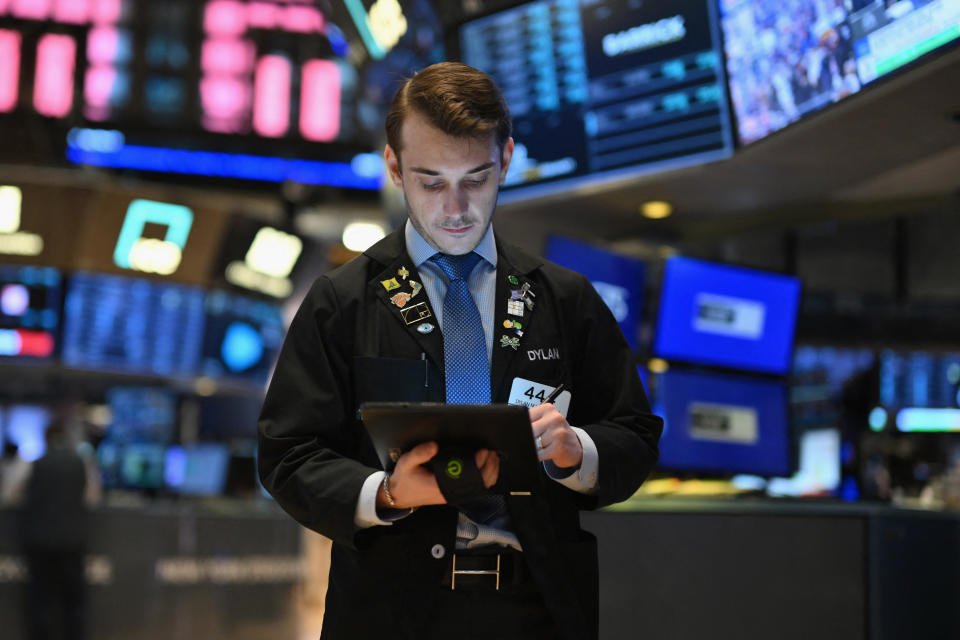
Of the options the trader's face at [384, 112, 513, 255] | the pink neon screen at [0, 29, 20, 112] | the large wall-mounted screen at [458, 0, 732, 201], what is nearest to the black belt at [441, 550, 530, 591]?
the trader's face at [384, 112, 513, 255]

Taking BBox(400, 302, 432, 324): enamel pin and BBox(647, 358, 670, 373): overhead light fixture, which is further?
BBox(647, 358, 670, 373): overhead light fixture

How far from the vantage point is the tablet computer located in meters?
1.62

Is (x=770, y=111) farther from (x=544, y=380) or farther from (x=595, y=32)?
(x=544, y=380)

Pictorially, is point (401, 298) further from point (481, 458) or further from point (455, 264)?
point (481, 458)

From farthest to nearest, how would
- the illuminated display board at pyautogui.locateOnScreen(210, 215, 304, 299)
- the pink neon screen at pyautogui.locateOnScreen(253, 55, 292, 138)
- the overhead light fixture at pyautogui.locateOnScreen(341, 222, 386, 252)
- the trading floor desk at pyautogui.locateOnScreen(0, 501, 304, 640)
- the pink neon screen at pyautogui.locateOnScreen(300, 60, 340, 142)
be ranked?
the overhead light fixture at pyautogui.locateOnScreen(341, 222, 386, 252) → the pink neon screen at pyautogui.locateOnScreen(300, 60, 340, 142) → the pink neon screen at pyautogui.locateOnScreen(253, 55, 292, 138) → the illuminated display board at pyautogui.locateOnScreen(210, 215, 304, 299) → the trading floor desk at pyautogui.locateOnScreen(0, 501, 304, 640)

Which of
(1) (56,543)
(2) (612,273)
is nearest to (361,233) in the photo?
(1) (56,543)

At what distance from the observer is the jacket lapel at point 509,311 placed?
1953 mm

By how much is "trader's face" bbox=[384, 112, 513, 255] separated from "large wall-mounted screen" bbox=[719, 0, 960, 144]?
79.6 inches

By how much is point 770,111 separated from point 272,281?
18.6 feet

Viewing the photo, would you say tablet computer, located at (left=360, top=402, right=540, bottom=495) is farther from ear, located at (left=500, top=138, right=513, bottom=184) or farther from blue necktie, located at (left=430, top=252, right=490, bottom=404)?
ear, located at (left=500, top=138, right=513, bottom=184)

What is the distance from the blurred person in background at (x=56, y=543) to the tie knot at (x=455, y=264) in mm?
6220

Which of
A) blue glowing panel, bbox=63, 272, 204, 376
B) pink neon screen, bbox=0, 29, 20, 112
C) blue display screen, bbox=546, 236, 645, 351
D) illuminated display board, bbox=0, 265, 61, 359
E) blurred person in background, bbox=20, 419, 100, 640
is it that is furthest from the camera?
pink neon screen, bbox=0, 29, 20, 112

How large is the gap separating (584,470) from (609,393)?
23 cm

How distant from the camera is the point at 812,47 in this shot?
13.6ft
